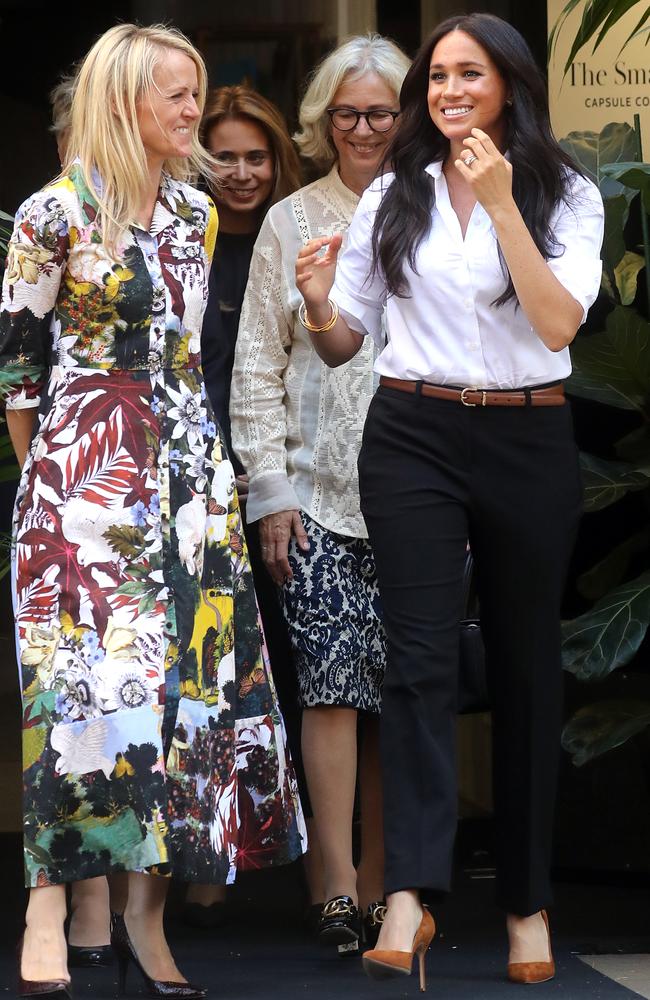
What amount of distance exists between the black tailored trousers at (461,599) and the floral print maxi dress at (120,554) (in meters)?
0.37

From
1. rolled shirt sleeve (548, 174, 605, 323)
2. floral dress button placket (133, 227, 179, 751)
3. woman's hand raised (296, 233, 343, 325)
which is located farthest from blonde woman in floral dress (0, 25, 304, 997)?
rolled shirt sleeve (548, 174, 605, 323)

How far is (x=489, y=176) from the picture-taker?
11.2 feet

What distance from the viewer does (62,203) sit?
140 inches

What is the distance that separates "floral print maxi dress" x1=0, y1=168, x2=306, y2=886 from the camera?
346 cm

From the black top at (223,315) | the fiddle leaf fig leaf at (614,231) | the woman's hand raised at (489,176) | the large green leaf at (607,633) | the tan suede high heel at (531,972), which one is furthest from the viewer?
the black top at (223,315)

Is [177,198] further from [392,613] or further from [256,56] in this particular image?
[256,56]

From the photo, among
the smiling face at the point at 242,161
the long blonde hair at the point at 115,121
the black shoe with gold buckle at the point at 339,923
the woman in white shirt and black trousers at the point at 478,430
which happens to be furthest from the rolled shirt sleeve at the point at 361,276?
the black shoe with gold buckle at the point at 339,923

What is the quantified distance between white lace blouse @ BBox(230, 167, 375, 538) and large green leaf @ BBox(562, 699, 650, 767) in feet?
2.18

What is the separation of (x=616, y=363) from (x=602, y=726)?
822 mm

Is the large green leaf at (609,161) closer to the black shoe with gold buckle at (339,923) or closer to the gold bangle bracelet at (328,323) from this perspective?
the gold bangle bracelet at (328,323)

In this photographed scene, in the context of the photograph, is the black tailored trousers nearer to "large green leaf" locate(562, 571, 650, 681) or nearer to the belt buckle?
the belt buckle

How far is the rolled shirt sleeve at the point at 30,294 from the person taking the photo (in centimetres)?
354

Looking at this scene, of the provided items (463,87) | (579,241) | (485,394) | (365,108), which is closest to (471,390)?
(485,394)

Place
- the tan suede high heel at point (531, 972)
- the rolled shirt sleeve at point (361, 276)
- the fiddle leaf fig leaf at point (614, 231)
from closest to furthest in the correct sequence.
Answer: the tan suede high heel at point (531, 972) → the rolled shirt sleeve at point (361, 276) → the fiddle leaf fig leaf at point (614, 231)
